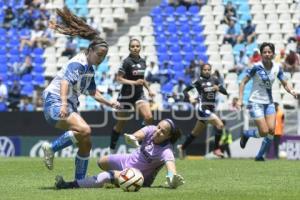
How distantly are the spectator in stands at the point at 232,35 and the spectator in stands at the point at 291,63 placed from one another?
2.96 m

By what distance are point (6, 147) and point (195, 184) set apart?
1445 cm

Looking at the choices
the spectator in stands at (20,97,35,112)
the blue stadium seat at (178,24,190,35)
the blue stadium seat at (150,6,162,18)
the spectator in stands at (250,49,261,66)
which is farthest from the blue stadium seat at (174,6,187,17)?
the spectator in stands at (20,97,35,112)

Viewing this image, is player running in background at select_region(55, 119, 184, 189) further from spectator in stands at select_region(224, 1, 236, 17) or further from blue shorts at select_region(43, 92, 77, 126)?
spectator in stands at select_region(224, 1, 236, 17)

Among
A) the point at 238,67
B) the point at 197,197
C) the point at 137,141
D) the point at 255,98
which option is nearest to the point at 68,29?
the point at 137,141

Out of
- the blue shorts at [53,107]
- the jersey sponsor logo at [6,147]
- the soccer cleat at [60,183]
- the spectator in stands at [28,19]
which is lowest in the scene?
the jersey sponsor logo at [6,147]

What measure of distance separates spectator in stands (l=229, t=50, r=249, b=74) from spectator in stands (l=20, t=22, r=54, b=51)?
8120 mm

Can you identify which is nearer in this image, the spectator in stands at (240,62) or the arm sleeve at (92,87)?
the arm sleeve at (92,87)

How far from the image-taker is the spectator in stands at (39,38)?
106 ft

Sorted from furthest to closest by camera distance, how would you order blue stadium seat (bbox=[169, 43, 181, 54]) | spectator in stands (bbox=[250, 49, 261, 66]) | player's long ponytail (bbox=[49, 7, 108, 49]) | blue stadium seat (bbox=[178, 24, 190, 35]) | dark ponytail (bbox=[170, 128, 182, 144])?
blue stadium seat (bbox=[178, 24, 190, 35]) → blue stadium seat (bbox=[169, 43, 181, 54]) → spectator in stands (bbox=[250, 49, 261, 66]) → player's long ponytail (bbox=[49, 7, 108, 49]) → dark ponytail (bbox=[170, 128, 182, 144])

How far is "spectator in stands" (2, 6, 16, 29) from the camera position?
33281mm

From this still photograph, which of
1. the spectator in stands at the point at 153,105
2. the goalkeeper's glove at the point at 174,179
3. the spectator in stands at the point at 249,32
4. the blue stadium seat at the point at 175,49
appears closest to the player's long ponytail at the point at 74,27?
the goalkeeper's glove at the point at 174,179

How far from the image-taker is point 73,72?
1094 centimetres

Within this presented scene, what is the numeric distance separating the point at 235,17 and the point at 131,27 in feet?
14.9

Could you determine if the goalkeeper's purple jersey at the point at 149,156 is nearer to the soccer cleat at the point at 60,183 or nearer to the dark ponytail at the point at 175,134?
the dark ponytail at the point at 175,134
